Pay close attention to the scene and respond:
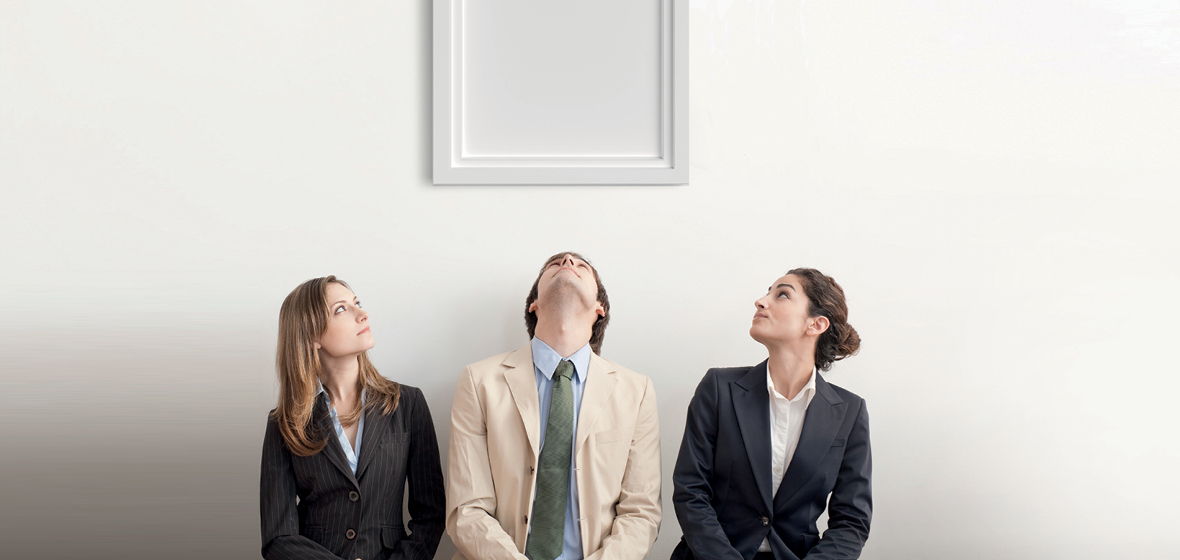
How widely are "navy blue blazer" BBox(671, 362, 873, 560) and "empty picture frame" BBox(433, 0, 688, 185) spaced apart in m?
0.97

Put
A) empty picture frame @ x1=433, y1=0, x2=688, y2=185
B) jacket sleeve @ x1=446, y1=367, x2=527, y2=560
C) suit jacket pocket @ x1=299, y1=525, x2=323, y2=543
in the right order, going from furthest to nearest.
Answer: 1. empty picture frame @ x1=433, y1=0, x2=688, y2=185
2. suit jacket pocket @ x1=299, y1=525, x2=323, y2=543
3. jacket sleeve @ x1=446, y1=367, x2=527, y2=560

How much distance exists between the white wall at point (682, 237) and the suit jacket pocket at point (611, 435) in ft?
1.42

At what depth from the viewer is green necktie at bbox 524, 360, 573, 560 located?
2236 mm

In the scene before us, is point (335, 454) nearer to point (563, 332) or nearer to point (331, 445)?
point (331, 445)

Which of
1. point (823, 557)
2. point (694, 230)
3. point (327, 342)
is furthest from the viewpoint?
point (694, 230)

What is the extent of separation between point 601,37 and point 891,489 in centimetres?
201

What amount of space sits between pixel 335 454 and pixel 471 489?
16.9 inches

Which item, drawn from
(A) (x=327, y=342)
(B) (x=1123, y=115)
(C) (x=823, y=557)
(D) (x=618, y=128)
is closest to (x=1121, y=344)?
(B) (x=1123, y=115)

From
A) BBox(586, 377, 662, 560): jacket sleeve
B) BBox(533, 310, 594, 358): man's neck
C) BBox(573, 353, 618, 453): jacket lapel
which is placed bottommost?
BBox(586, 377, 662, 560): jacket sleeve

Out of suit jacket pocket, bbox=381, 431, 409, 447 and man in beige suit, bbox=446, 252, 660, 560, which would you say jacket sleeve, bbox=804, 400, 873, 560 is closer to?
man in beige suit, bbox=446, 252, 660, 560

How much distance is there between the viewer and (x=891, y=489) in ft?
9.00

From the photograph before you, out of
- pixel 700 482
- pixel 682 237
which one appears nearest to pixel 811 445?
pixel 700 482

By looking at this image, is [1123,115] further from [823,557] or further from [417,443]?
[417,443]

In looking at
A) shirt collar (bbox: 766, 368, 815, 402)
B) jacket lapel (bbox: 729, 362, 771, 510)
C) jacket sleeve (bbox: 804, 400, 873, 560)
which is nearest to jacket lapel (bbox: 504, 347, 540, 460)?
jacket lapel (bbox: 729, 362, 771, 510)
